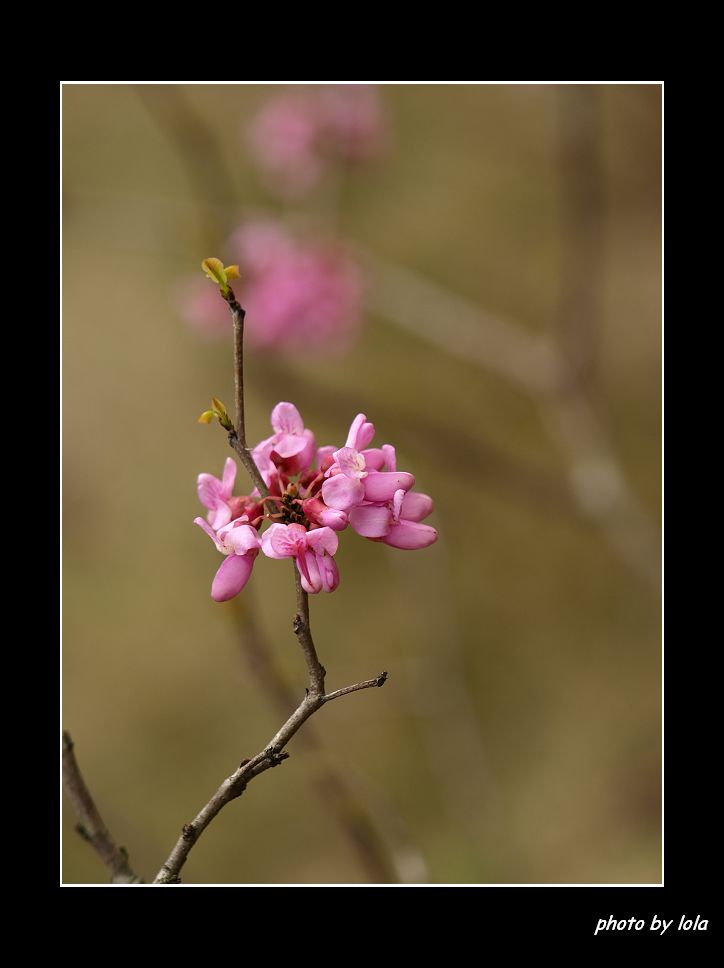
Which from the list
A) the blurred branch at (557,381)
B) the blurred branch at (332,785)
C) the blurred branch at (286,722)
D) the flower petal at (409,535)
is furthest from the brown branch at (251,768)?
the blurred branch at (557,381)

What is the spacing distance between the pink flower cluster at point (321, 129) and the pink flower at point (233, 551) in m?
1.95

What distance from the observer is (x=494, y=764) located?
250cm

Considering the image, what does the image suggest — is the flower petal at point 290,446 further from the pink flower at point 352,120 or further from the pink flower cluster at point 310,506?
the pink flower at point 352,120

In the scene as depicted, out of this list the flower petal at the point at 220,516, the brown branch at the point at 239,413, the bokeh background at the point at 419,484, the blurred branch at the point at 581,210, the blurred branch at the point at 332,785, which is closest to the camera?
the brown branch at the point at 239,413

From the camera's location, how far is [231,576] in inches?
25.1

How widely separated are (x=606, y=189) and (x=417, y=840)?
2.33 meters

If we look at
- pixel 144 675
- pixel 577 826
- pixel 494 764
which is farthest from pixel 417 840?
pixel 144 675

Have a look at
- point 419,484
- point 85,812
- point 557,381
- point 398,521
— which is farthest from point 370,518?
point 419,484

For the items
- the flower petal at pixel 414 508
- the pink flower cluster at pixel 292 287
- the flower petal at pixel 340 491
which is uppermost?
the pink flower cluster at pixel 292 287

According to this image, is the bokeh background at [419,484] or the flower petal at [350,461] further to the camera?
the bokeh background at [419,484]

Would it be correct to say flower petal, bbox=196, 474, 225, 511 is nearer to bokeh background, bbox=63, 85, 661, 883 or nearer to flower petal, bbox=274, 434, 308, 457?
flower petal, bbox=274, 434, 308, 457

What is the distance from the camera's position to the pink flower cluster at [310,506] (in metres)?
0.59

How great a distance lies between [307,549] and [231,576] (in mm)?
76

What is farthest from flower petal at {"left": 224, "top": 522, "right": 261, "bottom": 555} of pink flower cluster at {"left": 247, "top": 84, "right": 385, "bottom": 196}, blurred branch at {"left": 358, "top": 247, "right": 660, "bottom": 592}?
pink flower cluster at {"left": 247, "top": 84, "right": 385, "bottom": 196}
